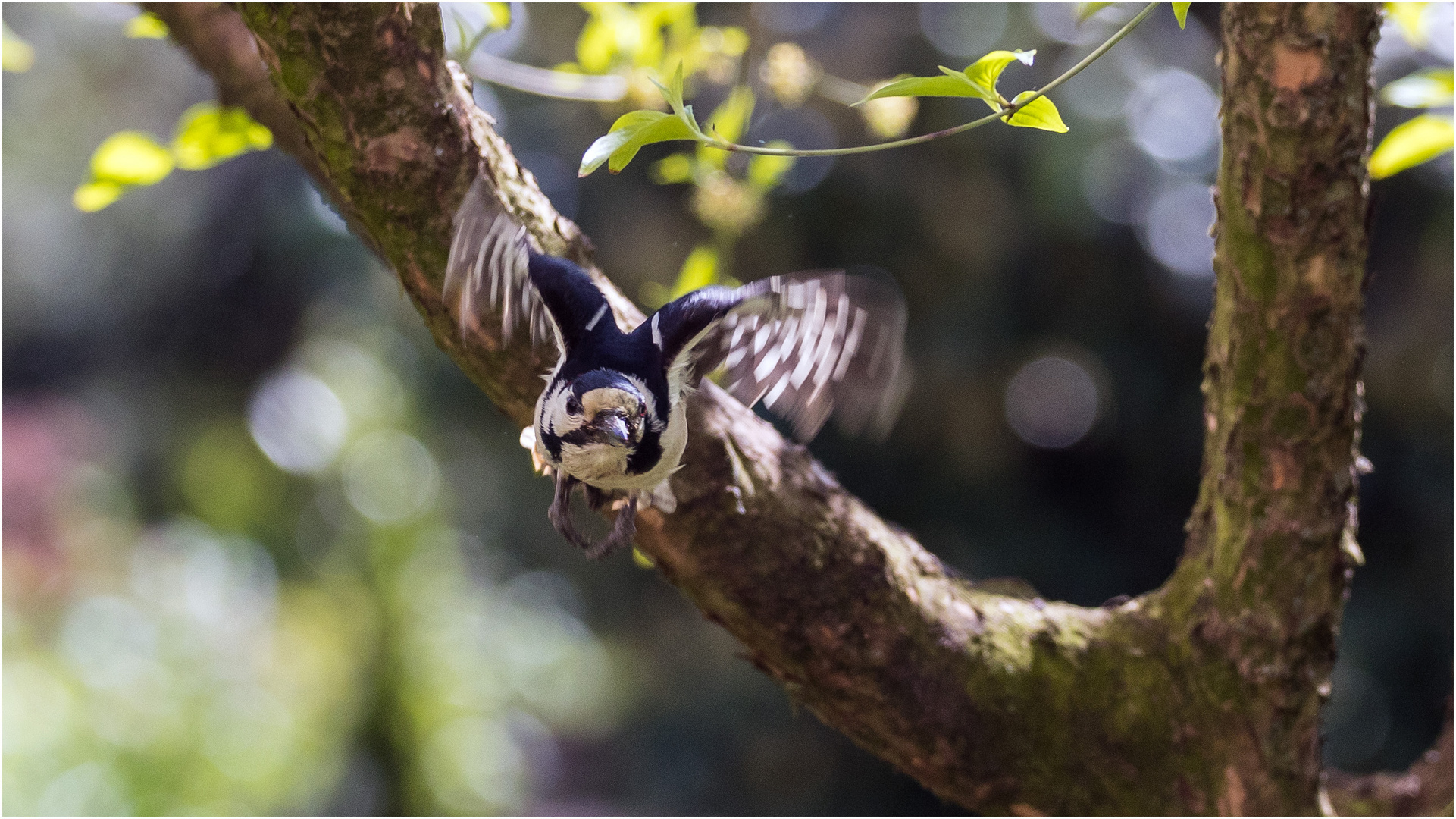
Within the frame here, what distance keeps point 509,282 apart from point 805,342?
0.19 meters

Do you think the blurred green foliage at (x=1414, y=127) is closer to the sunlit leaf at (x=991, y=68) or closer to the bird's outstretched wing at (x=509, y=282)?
the sunlit leaf at (x=991, y=68)

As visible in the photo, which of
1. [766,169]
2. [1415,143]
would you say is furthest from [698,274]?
[1415,143]

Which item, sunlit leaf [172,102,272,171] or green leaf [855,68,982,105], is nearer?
green leaf [855,68,982,105]

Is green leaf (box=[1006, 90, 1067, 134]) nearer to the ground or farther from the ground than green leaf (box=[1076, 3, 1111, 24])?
nearer to the ground

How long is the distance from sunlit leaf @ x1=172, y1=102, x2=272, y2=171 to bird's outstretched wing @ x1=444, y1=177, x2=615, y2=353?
361mm

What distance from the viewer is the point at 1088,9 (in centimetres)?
57

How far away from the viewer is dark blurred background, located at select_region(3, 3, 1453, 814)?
190 cm

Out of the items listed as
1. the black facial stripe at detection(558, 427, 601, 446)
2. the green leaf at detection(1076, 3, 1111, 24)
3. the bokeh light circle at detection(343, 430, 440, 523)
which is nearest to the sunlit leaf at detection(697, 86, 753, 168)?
the green leaf at detection(1076, 3, 1111, 24)

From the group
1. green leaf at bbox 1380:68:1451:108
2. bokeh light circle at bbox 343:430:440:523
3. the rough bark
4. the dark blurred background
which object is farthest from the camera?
bokeh light circle at bbox 343:430:440:523

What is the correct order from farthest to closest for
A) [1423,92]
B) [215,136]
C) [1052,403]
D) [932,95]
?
[1052,403] → [215,136] → [1423,92] → [932,95]

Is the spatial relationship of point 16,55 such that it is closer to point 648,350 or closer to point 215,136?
point 215,136

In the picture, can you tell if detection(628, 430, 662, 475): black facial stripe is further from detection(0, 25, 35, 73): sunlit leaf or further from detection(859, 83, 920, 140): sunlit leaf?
detection(0, 25, 35, 73): sunlit leaf

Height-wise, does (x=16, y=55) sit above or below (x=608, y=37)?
below

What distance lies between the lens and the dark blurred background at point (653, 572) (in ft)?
6.25
